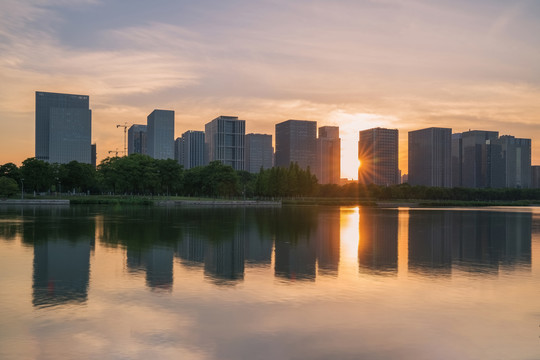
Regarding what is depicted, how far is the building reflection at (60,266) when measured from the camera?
16500 mm

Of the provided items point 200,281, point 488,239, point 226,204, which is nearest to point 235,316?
point 200,281

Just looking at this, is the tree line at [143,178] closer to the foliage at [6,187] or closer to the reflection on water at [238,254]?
the foliage at [6,187]

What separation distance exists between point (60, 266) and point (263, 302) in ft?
39.5

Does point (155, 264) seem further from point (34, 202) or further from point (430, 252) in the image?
point (34, 202)

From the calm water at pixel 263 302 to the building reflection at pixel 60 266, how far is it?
0.27ft

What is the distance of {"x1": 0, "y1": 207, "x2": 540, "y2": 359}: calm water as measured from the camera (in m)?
11.7

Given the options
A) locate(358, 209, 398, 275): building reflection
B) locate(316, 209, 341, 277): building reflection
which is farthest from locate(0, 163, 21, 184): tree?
locate(358, 209, 398, 275): building reflection

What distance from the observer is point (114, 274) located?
20.8 metres

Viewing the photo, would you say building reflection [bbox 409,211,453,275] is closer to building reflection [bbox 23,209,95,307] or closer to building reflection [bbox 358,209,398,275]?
building reflection [bbox 358,209,398,275]

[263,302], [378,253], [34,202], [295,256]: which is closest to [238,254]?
[295,256]

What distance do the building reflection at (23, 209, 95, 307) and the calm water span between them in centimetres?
8

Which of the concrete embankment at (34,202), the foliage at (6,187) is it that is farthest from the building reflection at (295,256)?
the foliage at (6,187)

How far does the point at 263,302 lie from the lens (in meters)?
16.2

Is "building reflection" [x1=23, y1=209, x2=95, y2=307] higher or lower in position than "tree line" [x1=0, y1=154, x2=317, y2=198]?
lower
